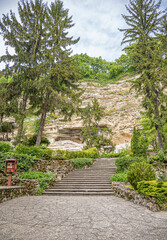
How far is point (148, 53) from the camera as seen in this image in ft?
45.7

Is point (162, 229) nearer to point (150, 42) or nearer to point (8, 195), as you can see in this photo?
point (8, 195)

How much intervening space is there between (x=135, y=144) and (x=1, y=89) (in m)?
12.2

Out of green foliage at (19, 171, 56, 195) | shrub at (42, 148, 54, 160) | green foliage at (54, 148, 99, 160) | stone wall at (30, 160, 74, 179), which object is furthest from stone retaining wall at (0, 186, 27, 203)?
green foliage at (54, 148, 99, 160)

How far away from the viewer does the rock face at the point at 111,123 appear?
2493 centimetres

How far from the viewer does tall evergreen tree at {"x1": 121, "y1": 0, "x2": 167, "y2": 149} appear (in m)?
12.6

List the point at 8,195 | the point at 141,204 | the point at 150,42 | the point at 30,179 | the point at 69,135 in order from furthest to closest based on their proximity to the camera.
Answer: the point at 69,135
the point at 150,42
the point at 30,179
the point at 8,195
the point at 141,204

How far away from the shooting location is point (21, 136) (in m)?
10.9

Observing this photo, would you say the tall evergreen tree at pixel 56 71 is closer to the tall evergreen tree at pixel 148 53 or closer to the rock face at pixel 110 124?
the tall evergreen tree at pixel 148 53

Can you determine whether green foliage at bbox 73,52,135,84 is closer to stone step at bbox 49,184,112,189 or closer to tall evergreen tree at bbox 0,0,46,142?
tall evergreen tree at bbox 0,0,46,142

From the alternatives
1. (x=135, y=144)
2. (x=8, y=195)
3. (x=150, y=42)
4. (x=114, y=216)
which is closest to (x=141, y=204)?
(x=114, y=216)

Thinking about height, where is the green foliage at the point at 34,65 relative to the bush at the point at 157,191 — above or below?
A: above

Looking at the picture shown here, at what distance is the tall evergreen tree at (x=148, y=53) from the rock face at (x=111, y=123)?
11.4 metres

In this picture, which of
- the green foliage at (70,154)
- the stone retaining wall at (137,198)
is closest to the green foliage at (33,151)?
the green foliage at (70,154)

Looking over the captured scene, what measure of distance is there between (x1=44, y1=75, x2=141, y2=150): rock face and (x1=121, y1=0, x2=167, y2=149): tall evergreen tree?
37.5 ft
